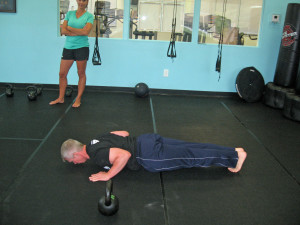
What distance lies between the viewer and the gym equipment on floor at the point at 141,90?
4441mm

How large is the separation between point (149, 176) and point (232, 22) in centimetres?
327

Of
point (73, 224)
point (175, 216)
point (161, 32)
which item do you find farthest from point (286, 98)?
point (73, 224)

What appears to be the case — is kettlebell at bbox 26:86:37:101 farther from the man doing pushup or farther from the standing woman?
the man doing pushup

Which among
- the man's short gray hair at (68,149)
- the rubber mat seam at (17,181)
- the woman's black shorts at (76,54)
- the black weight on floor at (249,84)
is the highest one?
the woman's black shorts at (76,54)

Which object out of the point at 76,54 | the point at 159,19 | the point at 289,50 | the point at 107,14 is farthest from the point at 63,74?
the point at 289,50

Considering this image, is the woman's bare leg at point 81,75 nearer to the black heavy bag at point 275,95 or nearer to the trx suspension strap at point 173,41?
the trx suspension strap at point 173,41

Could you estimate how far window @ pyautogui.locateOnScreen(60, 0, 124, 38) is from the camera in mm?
4512

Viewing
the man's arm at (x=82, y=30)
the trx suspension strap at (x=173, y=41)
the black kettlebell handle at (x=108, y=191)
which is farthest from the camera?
the trx suspension strap at (x=173, y=41)

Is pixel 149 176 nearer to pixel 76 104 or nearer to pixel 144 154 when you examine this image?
pixel 144 154

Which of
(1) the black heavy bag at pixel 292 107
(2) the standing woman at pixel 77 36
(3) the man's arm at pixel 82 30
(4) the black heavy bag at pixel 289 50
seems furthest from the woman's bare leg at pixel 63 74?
(4) the black heavy bag at pixel 289 50

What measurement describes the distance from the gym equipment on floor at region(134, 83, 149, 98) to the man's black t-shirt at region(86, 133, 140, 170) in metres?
2.19

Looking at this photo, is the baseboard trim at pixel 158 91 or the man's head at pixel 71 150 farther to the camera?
the baseboard trim at pixel 158 91

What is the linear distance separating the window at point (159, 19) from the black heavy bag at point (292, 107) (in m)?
1.68

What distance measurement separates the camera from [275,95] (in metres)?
4.22
